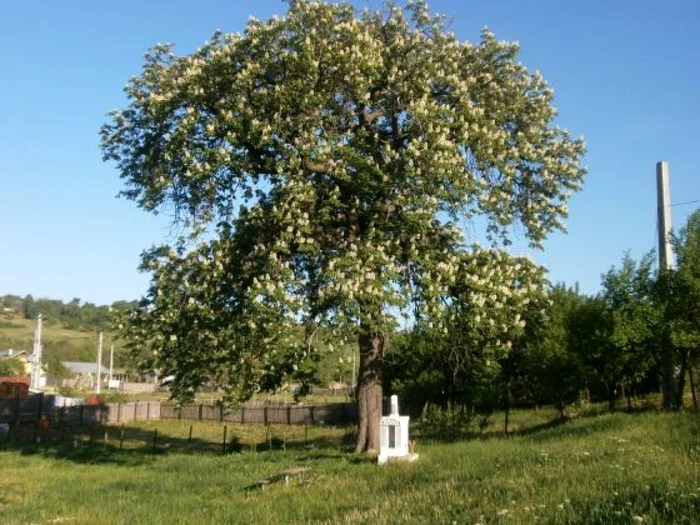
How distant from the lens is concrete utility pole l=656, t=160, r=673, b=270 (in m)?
25.5

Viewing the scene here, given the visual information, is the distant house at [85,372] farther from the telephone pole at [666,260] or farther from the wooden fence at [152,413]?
the telephone pole at [666,260]

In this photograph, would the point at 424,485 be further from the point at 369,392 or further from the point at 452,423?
the point at 452,423

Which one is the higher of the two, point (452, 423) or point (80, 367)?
point (80, 367)

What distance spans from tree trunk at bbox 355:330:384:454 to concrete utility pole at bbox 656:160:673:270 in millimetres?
10704

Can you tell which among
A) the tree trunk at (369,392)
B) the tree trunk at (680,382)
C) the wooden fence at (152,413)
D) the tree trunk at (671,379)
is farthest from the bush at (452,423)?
the wooden fence at (152,413)

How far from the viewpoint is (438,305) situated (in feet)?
66.9

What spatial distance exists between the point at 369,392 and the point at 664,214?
11.8 meters

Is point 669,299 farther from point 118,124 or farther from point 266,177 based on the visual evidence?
point 118,124

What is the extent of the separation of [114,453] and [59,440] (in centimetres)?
1037

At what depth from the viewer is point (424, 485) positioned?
14.1m

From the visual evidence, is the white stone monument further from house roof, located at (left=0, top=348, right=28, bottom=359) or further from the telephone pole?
house roof, located at (left=0, top=348, right=28, bottom=359)

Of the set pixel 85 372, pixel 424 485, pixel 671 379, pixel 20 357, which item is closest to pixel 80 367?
pixel 85 372

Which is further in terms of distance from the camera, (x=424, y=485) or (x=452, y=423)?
(x=452, y=423)

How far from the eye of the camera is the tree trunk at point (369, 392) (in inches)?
907
